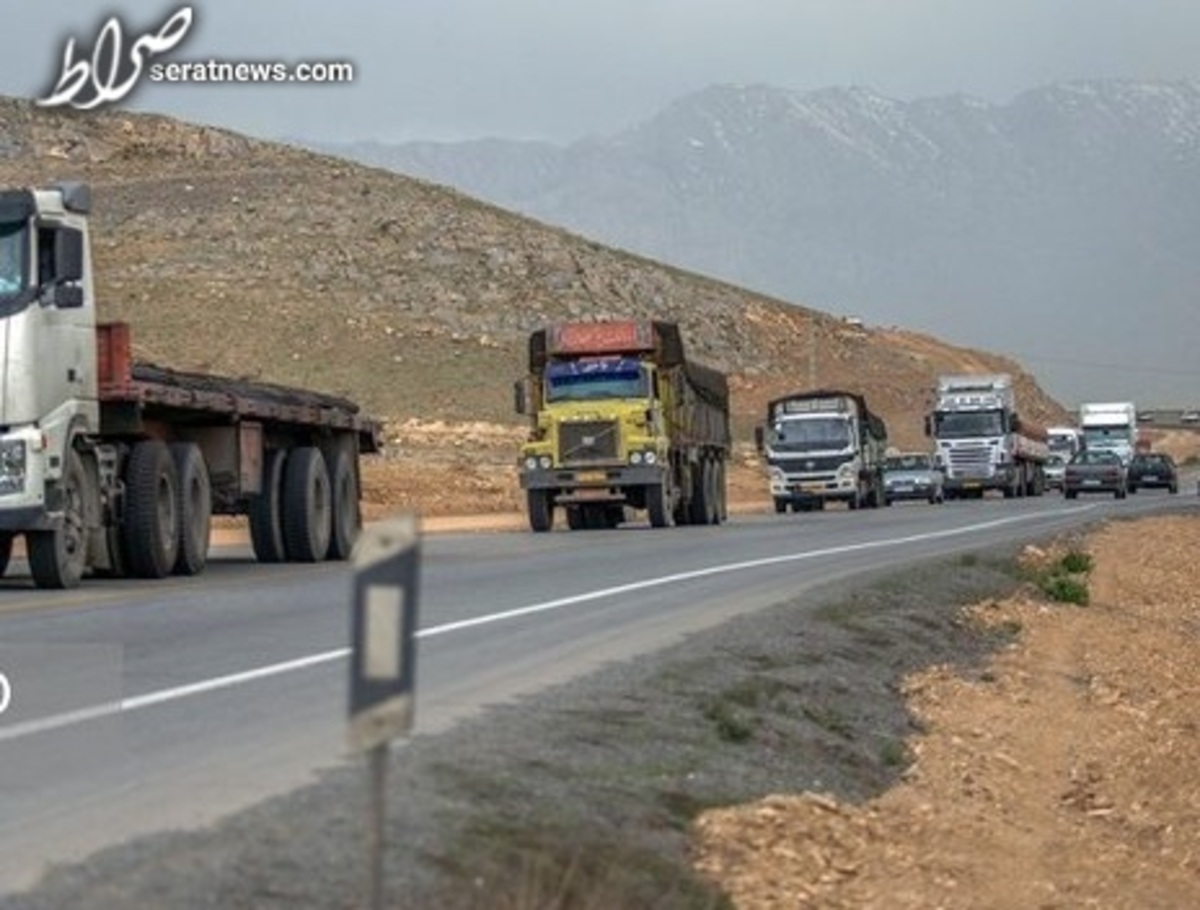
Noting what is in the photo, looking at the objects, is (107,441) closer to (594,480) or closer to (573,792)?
(573,792)

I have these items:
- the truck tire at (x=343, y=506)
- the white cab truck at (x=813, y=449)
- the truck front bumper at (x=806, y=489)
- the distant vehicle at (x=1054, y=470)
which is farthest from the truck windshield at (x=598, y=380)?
the distant vehicle at (x=1054, y=470)

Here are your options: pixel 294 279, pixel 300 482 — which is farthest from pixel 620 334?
pixel 294 279

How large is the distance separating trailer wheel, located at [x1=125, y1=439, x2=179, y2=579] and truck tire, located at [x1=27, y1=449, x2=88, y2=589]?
965 mm

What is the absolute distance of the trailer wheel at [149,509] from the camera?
77.3 feet

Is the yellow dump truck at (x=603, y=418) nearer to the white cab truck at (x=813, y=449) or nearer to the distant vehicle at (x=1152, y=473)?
the white cab truck at (x=813, y=449)

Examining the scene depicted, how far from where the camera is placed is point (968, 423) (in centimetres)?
A: 7206

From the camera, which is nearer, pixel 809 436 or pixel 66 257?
pixel 66 257

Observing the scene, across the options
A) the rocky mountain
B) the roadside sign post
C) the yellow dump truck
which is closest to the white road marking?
the roadside sign post

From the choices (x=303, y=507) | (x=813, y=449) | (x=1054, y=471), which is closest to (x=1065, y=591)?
(x=303, y=507)

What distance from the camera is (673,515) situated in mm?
43688

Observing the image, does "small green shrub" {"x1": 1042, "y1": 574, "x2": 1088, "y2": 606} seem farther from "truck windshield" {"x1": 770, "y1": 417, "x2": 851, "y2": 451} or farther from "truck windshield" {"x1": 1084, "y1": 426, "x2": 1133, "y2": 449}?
"truck windshield" {"x1": 1084, "y1": 426, "x2": 1133, "y2": 449}

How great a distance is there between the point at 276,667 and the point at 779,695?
124 inches

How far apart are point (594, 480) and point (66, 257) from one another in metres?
20.7

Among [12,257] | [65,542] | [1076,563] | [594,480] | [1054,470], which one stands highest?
[12,257]
